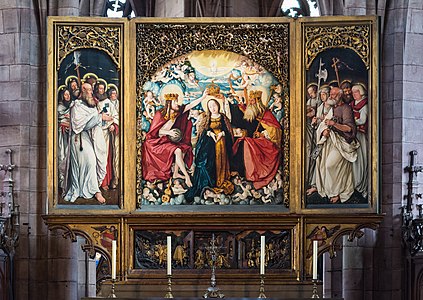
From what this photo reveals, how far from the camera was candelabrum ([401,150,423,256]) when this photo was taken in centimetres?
1802

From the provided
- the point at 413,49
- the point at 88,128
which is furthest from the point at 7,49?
the point at 413,49

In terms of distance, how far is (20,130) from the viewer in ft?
61.5

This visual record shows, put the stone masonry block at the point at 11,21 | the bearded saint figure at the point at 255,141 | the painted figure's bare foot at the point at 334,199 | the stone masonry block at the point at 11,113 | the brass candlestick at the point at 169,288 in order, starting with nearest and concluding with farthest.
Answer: the brass candlestick at the point at 169,288 → the painted figure's bare foot at the point at 334,199 → the bearded saint figure at the point at 255,141 → the stone masonry block at the point at 11,113 → the stone masonry block at the point at 11,21

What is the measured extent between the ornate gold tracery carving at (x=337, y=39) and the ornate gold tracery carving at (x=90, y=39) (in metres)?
2.28

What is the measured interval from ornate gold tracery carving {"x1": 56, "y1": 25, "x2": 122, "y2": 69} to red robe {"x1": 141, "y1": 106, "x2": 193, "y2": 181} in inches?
35.4

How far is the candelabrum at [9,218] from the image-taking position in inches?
709

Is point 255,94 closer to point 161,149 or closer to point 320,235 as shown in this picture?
point 161,149

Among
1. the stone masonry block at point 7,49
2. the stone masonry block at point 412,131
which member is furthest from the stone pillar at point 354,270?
the stone masonry block at point 7,49

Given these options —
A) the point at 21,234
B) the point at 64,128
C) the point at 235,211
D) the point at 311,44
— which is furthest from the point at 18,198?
the point at 311,44

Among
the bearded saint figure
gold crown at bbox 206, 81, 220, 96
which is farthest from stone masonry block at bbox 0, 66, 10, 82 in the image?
the bearded saint figure

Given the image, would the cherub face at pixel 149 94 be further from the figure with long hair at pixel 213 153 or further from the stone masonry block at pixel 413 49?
the stone masonry block at pixel 413 49

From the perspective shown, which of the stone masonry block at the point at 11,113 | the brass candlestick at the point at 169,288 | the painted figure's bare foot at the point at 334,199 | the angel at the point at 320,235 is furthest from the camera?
the stone masonry block at the point at 11,113

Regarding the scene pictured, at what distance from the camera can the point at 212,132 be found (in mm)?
16969

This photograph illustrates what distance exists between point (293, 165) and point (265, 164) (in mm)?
348
